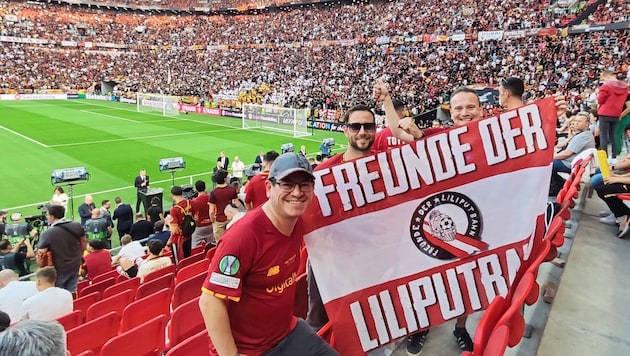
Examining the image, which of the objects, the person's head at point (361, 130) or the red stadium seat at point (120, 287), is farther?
the red stadium seat at point (120, 287)

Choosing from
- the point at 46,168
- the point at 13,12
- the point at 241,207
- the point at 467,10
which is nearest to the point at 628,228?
the point at 241,207

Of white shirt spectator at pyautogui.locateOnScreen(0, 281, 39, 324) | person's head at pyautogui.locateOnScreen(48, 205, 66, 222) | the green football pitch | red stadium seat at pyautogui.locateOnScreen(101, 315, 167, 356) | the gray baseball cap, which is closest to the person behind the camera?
the gray baseball cap

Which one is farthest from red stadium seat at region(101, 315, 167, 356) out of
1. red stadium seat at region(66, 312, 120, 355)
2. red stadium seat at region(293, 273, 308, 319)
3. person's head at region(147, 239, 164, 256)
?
person's head at region(147, 239, 164, 256)

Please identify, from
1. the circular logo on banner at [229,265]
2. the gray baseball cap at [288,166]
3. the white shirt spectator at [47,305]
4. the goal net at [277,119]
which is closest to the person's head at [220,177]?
the white shirt spectator at [47,305]

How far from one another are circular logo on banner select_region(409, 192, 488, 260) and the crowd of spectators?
81.0 ft

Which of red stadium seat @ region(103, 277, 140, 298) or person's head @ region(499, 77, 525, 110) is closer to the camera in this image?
person's head @ region(499, 77, 525, 110)

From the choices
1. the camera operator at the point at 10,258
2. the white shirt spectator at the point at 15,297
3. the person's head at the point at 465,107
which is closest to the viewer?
the person's head at the point at 465,107

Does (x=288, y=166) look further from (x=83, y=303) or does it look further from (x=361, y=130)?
(x=83, y=303)

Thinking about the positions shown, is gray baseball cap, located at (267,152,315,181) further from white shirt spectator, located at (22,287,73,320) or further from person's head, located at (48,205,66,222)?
person's head, located at (48,205,66,222)

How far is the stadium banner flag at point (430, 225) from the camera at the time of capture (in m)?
3.27

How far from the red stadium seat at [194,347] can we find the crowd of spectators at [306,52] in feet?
86.5

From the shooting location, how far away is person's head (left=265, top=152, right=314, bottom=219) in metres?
2.43

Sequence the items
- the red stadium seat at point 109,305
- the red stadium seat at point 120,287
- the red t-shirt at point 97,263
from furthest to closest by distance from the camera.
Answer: the red t-shirt at point 97,263, the red stadium seat at point 120,287, the red stadium seat at point 109,305

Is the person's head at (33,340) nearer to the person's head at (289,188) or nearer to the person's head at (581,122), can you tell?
the person's head at (289,188)
